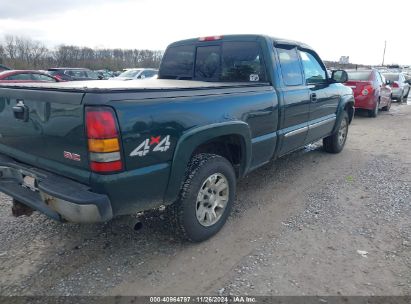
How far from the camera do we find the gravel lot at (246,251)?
2.53 m

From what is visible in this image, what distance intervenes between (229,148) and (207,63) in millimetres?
1405

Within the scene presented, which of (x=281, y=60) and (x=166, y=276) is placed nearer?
(x=166, y=276)

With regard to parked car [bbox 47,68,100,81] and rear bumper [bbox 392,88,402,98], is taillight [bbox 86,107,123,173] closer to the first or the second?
rear bumper [bbox 392,88,402,98]

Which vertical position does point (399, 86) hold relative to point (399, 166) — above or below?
above

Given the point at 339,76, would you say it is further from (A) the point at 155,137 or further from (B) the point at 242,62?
Answer: (A) the point at 155,137

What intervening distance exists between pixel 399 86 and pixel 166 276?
1614cm

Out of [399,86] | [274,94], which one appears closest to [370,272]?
[274,94]

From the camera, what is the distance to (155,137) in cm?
239

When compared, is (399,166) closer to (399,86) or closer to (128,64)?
(399,86)

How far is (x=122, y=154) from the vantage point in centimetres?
225

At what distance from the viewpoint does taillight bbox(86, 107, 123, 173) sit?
214 cm

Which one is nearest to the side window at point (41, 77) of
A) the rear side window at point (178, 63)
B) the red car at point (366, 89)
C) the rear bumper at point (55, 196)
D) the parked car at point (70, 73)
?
the parked car at point (70, 73)

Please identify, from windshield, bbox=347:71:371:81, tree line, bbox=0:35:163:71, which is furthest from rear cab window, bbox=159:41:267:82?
tree line, bbox=0:35:163:71

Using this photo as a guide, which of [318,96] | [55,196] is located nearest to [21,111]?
[55,196]
